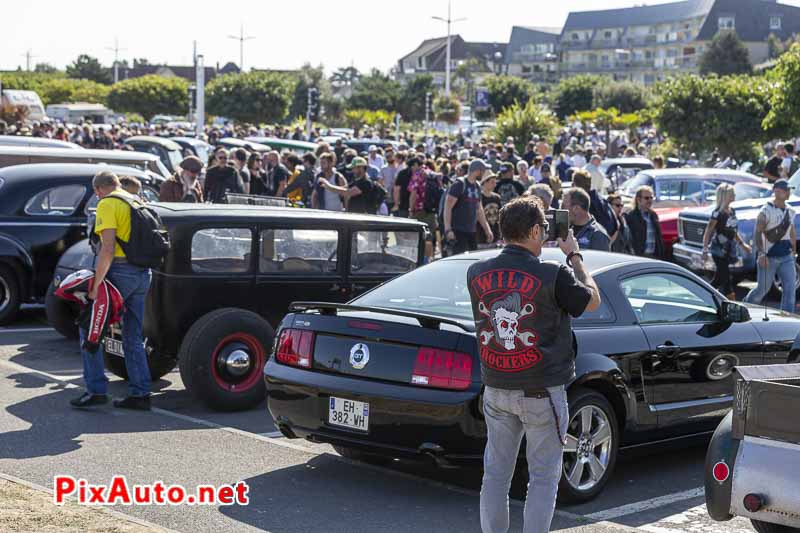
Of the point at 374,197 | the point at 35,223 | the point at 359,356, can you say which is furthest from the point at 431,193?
the point at 359,356

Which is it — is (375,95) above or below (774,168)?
above

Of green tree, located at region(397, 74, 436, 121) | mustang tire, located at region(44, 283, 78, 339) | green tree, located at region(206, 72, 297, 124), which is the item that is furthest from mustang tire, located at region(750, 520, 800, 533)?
green tree, located at region(397, 74, 436, 121)

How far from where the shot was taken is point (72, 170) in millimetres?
12312

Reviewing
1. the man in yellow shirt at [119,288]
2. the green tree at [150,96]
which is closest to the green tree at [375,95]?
the green tree at [150,96]

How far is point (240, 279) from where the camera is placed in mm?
9000

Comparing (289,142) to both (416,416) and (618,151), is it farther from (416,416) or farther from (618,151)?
(416,416)

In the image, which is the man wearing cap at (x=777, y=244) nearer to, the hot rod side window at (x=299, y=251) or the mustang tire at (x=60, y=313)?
the hot rod side window at (x=299, y=251)

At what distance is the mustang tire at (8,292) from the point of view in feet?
38.5

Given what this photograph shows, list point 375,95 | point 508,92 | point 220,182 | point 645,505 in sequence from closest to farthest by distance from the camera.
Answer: point 645,505
point 220,182
point 508,92
point 375,95

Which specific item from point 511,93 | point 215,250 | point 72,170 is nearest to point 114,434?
point 215,250

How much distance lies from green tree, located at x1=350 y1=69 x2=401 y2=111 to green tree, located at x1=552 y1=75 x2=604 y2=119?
14.5 metres

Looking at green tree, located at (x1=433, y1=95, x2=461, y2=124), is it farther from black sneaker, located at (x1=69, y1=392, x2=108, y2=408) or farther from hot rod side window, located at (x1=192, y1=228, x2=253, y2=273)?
black sneaker, located at (x1=69, y1=392, x2=108, y2=408)

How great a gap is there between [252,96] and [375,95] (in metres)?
24.4

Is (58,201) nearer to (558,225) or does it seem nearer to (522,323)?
(558,225)
